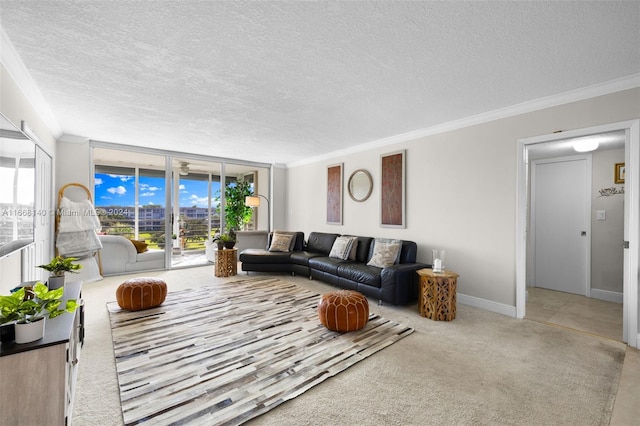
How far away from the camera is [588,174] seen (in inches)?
167

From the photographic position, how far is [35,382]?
135cm

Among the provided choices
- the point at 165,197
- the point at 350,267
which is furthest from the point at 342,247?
the point at 165,197

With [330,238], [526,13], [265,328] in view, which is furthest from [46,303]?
[330,238]

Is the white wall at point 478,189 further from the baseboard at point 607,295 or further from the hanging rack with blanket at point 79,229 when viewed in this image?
the hanging rack with blanket at point 79,229

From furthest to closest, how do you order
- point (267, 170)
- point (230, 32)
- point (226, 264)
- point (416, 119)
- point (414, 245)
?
1. point (267, 170)
2. point (226, 264)
3. point (414, 245)
4. point (416, 119)
5. point (230, 32)

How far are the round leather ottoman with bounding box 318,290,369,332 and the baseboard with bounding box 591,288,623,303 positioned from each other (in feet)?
12.8

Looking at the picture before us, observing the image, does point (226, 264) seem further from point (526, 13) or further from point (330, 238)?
point (526, 13)

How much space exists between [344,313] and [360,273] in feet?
4.07

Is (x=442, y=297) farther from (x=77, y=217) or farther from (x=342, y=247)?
(x=77, y=217)

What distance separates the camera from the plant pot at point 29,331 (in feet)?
4.51

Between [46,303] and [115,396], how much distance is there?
82 centimetres

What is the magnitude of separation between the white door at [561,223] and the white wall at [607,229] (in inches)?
3.1

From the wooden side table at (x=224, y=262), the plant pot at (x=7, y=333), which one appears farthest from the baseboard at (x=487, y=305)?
the plant pot at (x=7, y=333)

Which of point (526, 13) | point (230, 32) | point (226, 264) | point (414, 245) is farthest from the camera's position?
point (226, 264)
